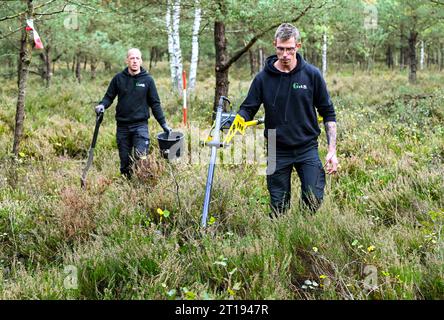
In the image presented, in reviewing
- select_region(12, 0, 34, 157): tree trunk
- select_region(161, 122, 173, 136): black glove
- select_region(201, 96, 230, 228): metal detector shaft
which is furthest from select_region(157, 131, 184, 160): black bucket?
select_region(201, 96, 230, 228): metal detector shaft

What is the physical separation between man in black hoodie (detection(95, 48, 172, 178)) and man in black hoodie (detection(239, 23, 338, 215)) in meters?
2.50

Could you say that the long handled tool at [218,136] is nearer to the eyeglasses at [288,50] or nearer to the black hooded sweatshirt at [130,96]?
the eyeglasses at [288,50]

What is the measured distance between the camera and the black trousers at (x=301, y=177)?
3.96m

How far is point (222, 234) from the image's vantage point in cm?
376

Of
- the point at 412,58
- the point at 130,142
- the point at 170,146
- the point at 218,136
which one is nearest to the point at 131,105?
the point at 130,142

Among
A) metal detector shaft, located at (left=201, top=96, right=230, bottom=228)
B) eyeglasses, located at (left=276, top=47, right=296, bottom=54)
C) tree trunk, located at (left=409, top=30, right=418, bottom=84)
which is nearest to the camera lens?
metal detector shaft, located at (left=201, top=96, right=230, bottom=228)

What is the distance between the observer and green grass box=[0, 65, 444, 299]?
290cm

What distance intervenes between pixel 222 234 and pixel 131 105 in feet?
9.84

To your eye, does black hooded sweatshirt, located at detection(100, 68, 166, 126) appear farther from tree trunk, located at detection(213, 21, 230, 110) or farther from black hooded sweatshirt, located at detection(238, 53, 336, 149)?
tree trunk, located at detection(213, 21, 230, 110)

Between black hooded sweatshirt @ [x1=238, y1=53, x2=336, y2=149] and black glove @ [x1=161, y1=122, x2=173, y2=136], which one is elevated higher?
black hooded sweatshirt @ [x1=238, y1=53, x2=336, y2=149]

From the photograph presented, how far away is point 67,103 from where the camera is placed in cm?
1250

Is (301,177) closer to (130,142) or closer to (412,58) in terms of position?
(130,142)

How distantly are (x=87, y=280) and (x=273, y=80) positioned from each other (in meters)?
2.29
